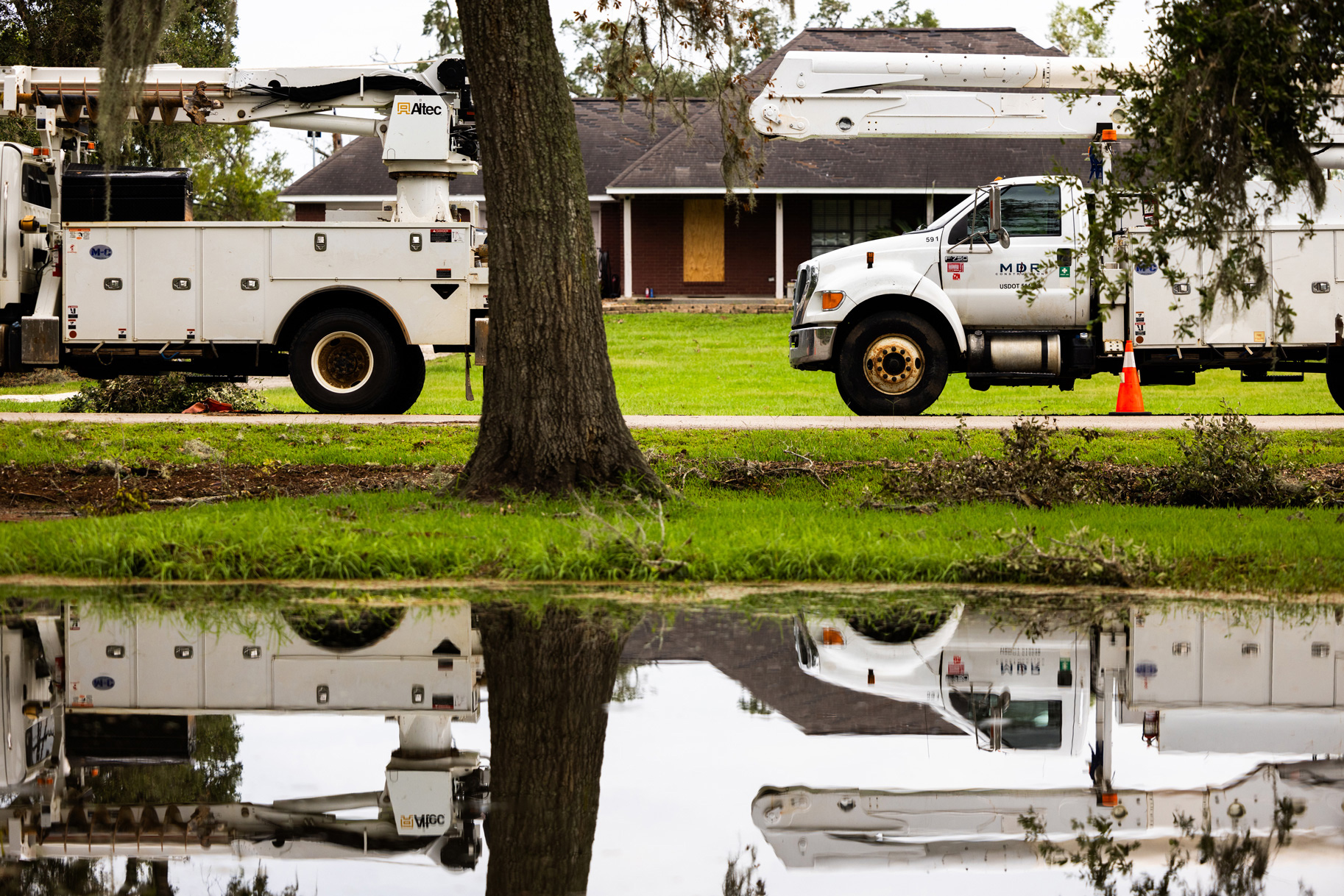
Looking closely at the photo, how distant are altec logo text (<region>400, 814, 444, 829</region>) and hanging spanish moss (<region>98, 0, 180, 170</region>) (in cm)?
801

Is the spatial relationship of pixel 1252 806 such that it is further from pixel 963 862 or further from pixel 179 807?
pixel 179 807

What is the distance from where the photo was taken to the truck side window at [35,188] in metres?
15.9

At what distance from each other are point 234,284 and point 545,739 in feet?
38.8

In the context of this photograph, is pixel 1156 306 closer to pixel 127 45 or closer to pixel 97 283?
pixel 127 45

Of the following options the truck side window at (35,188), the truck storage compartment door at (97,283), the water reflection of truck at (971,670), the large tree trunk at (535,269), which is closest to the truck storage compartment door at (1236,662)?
the water reflection of truck at (971,670)

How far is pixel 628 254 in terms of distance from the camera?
36156 millimetres

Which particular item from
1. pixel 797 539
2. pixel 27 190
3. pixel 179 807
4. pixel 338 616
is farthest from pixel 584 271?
pixel 27 190

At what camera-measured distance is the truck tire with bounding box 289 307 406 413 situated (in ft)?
52.2

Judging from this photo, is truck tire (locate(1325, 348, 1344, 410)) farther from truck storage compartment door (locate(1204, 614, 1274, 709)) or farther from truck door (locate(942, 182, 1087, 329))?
truck storage compartment door (locate(1204, 614, 1274, 709))

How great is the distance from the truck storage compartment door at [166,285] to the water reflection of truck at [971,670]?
10.6 metres

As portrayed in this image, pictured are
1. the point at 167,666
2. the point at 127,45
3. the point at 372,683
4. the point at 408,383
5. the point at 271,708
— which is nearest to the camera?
the point at 271,708

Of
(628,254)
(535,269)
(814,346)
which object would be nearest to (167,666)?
(535,269)

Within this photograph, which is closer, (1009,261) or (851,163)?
(1009,261)

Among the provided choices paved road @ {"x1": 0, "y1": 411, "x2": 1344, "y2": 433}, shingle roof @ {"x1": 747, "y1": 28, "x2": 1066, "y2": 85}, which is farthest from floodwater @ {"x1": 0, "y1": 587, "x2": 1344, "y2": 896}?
shingle roof @ {"x1": 747, "y1": 28, "x2": 1066, "y2": 85}
